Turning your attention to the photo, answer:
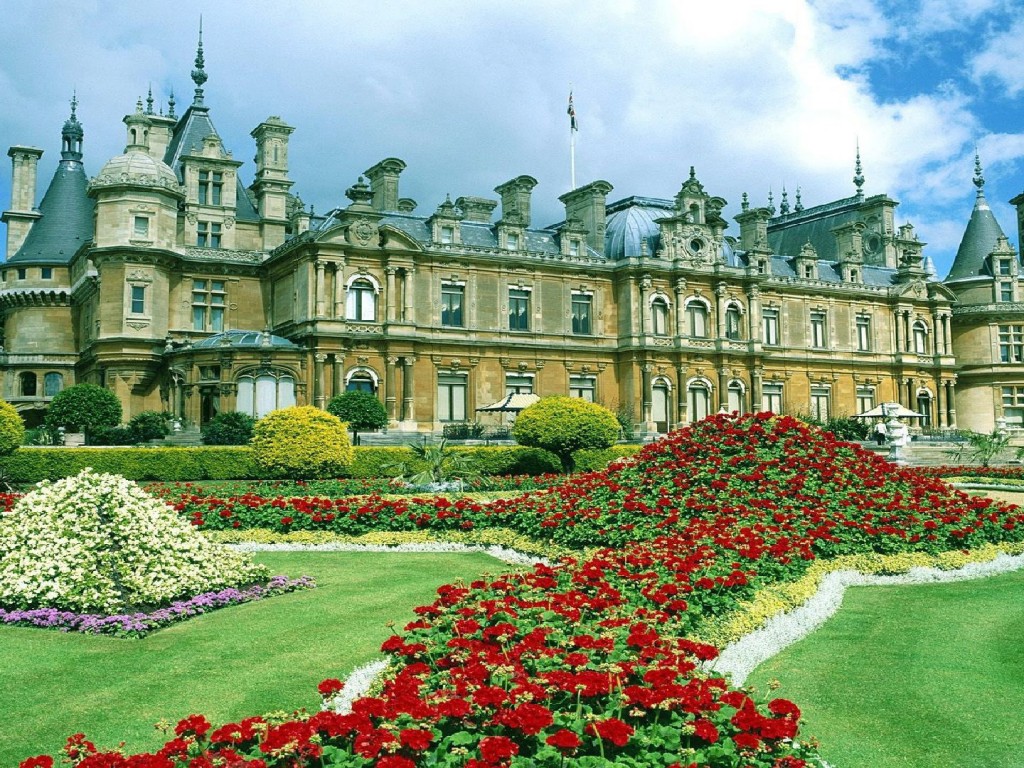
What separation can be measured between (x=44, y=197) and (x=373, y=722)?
55.3m

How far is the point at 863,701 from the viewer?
736 centimetres

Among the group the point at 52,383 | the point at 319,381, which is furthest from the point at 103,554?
the point at 52,383

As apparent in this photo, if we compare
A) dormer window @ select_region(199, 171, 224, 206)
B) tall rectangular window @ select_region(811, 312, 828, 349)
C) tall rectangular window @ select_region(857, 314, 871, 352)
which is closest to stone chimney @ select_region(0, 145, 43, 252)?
dormer window @ select_region(199, 171, 224, 206)

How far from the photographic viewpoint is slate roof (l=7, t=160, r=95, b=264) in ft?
163

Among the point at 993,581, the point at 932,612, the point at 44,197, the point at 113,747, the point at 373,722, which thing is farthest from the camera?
the point at 44,197

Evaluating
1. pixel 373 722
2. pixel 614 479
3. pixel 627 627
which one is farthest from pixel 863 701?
pixel 614 479

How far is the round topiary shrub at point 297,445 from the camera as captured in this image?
2389 cm

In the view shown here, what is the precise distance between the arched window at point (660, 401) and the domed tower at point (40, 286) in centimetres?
3055

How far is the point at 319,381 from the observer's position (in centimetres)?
3850

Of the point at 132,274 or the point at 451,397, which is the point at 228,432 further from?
the point at 451,397

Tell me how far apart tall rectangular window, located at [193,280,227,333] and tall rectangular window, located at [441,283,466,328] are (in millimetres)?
10293

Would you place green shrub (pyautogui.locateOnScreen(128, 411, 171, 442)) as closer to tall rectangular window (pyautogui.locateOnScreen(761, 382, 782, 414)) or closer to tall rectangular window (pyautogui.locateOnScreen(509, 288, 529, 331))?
tall rectangular window (pyautogui.locateOnScreen(509, 288, 529, 331))

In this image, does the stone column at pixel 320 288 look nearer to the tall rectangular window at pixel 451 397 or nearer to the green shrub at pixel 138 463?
the tall rectangular window at pixel 451 397

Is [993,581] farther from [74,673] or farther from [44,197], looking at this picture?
[44,197]
